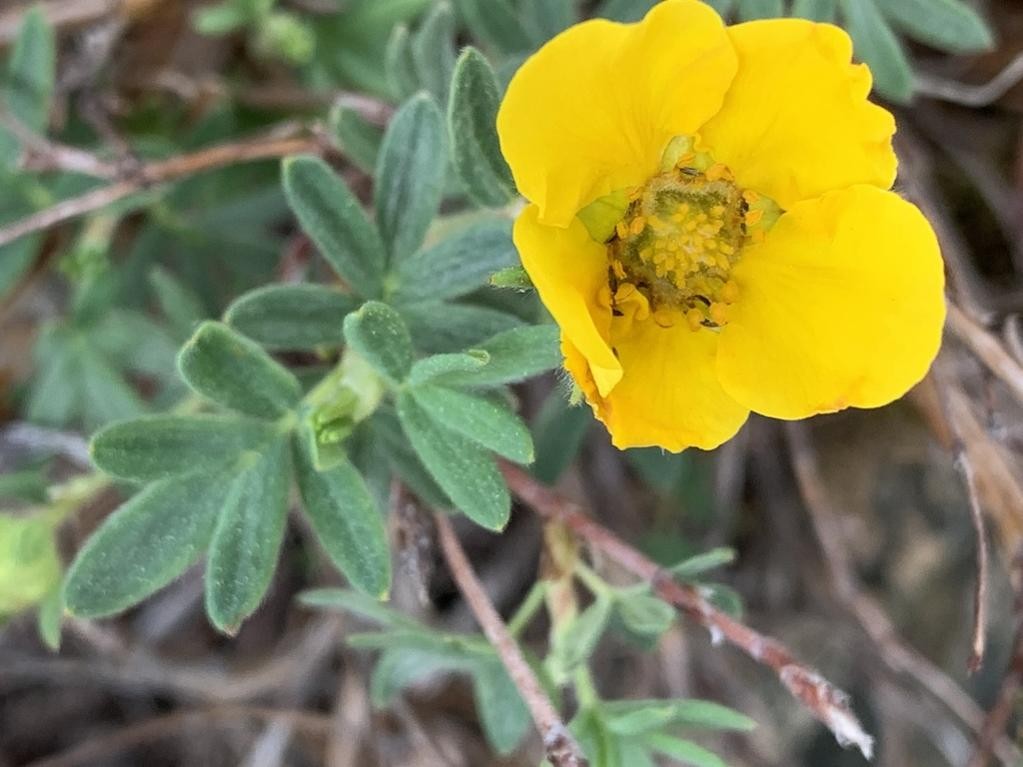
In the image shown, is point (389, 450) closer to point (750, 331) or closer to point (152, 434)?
point (152, 434)

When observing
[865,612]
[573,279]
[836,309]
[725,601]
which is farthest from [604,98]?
[865,612]

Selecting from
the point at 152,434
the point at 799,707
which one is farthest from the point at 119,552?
the point at 799,707

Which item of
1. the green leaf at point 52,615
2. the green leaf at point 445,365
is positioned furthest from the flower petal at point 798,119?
the green leaf at point 52,615

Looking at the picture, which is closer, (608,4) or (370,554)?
(370,554)

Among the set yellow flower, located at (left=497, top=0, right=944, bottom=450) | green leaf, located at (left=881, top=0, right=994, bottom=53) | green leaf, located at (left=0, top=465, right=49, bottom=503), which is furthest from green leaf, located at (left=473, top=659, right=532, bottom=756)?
green leaf, located at (left=881, top=0, right=994, bottom=53)

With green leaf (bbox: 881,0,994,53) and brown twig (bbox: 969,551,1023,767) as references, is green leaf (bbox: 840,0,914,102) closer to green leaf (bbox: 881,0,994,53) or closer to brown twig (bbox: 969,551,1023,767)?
green leaf (bbox: 881,0,994,53)

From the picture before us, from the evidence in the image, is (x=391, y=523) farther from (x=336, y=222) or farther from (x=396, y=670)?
(x=336, y=222)
